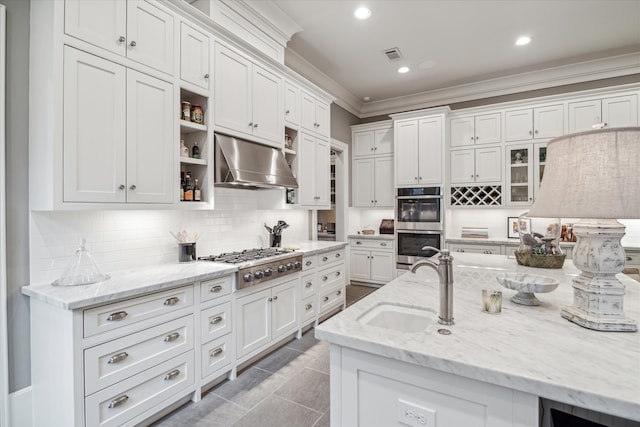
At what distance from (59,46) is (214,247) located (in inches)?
72.6

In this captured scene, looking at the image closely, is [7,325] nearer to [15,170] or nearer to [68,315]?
[68,315]

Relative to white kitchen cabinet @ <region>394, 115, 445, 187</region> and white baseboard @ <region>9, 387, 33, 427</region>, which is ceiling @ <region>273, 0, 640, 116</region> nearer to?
white kitchen cabinet @ <region>394, 115, 445, 187</region>

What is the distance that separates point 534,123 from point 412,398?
15.6 ft

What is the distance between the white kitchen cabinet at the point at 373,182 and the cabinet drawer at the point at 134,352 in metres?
4.00

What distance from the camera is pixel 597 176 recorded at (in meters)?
1.04

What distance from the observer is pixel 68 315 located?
1.56 m

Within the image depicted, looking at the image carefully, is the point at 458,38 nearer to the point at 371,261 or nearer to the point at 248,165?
the point at 248,165

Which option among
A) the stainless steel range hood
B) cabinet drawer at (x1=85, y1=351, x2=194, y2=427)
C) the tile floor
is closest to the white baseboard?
cabinet drawer at (x1=85, y1=351, x2=194, y2=427)

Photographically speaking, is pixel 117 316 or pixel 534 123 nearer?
pixel 117 316

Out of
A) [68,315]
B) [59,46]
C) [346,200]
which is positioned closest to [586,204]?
[68,315]

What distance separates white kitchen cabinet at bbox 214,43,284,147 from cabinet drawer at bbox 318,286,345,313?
181 centimetres

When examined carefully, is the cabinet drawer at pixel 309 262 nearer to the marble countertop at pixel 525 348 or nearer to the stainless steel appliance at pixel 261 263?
the stainless steel appliance at pixel 261 263

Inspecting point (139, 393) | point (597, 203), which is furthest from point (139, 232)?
point (597, 203)

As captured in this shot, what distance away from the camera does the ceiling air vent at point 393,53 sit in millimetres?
3963
